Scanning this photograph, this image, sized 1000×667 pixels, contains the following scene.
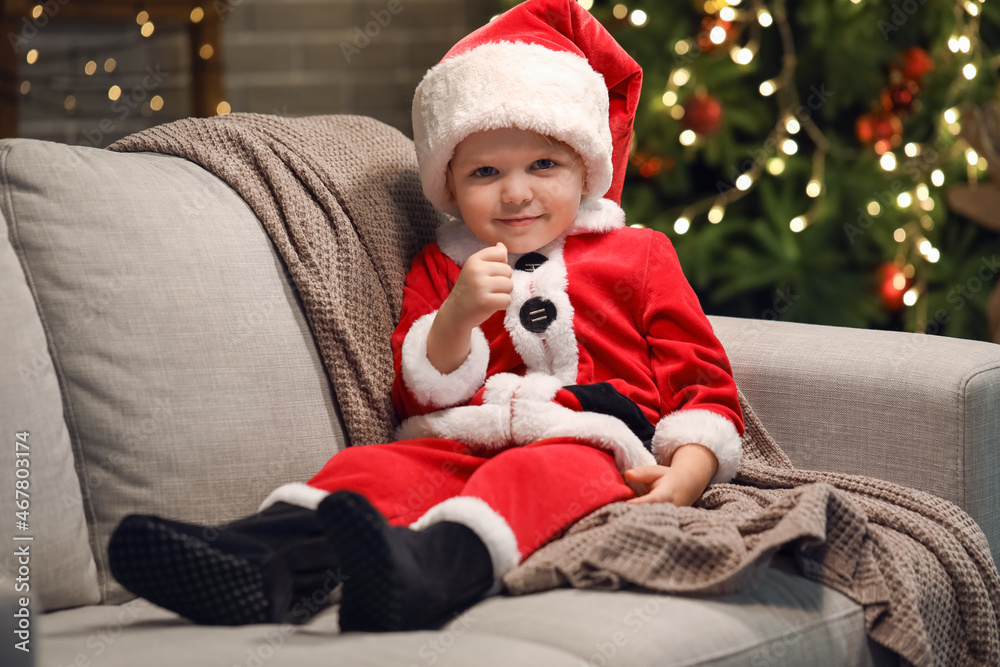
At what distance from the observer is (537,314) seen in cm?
119

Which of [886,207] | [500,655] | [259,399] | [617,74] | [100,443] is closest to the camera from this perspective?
[500,655]

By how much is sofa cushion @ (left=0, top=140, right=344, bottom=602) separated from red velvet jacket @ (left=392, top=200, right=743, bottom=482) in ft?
0.54

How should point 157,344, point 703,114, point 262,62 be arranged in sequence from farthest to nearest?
1. point 262,62
2. point 703,114
3. point 157,344

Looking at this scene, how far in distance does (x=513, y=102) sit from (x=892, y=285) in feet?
5.42

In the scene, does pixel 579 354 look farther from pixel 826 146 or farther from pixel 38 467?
pixel 826 146

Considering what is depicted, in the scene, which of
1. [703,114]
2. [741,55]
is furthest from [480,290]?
[741,55]

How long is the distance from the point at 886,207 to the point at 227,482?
6.44 feet

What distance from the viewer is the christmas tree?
2.37 meters

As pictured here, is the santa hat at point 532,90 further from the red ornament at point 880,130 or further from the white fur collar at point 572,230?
the red ornament at point 880,130

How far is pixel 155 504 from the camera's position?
0.97 metres

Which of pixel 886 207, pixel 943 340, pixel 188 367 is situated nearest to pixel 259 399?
pixel 188 367

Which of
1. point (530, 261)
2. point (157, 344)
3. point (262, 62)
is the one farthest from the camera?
point (262, 62)

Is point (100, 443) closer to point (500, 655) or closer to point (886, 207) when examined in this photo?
point (500, 655)

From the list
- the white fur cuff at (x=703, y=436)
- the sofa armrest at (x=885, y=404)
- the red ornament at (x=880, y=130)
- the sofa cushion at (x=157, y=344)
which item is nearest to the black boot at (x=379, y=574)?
the sofa cushion at (x=157, y=344)
